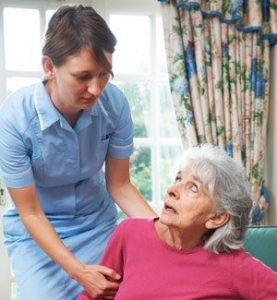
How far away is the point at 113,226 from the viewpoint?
1824 mm

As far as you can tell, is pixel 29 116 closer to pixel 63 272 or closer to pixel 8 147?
pixel 8 147

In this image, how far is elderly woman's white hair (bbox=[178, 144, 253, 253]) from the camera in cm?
144

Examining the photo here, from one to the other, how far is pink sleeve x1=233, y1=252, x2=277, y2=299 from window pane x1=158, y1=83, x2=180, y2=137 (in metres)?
1.63

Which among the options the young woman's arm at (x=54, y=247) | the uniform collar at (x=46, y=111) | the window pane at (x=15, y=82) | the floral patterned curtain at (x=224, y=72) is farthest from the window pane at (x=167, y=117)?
the young woman's arm at (x=54, y=247)

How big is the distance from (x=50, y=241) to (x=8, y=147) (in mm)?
322

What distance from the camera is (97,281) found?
4.88ft

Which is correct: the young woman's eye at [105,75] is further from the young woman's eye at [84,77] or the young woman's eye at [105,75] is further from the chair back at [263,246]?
the chair back at [263,246]

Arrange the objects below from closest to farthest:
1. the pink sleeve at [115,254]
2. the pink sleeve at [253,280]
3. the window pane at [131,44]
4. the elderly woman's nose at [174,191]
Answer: the pink sleeve at [253,280]
the elderly woman's nose at [174,191]
the pink sleeve at [115,254]
the window pane at [131,44]

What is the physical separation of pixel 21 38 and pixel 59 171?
136cm

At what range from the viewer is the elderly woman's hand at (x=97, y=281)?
1488 millimetres

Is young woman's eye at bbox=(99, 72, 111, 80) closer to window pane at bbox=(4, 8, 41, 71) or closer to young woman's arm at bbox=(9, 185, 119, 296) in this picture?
young woman's arm at bbox=(9, 185, 119, 296)

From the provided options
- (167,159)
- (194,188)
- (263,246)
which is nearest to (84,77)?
(194,188)

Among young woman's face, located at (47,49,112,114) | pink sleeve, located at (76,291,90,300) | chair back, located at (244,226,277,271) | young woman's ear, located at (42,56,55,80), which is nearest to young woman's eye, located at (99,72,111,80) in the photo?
young woman's face, located at (47,49,112,114)

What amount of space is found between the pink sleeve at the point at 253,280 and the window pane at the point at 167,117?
1629 mm
